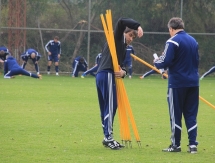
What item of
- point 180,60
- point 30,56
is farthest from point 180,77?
point 30,56

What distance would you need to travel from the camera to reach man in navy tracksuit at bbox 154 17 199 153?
8.52 m

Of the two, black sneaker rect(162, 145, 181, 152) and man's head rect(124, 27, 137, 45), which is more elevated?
man's head rect(124, 27, 137, 45)

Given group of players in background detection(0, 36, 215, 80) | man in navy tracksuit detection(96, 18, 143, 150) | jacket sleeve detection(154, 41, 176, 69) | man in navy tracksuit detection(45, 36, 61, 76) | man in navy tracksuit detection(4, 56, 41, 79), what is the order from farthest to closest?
man in navy tracksuit detection(45, 36, 61, 76)
group of players in background detection(0, 36, 215, 80)
man in navy tracksuit detection(4, 56, 41, 79)
man in navy tracksuit detection(96, 18, 143, 150)
jacket sleeve detection(154, 41, 176, 69)

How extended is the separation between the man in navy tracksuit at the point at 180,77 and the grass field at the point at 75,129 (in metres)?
0.36

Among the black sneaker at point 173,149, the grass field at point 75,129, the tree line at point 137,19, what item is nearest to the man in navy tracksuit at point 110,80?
the grass field at point 75,129

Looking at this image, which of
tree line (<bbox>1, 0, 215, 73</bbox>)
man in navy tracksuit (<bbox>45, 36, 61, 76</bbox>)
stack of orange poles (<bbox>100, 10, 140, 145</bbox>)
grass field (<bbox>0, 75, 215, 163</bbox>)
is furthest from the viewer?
tree line (<bbox>1, 0, 215, 73</bbox>)

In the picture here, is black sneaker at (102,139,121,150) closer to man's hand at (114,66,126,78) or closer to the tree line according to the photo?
man's hand at (114,66,126,78)

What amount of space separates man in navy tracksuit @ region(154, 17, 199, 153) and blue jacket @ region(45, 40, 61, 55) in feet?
67.1

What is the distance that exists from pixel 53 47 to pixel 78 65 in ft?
5.52

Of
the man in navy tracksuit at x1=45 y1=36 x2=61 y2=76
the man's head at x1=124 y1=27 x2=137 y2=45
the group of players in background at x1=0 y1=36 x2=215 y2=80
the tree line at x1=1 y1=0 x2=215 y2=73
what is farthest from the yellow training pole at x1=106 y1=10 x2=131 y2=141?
the tree line at x1=1 y1=0 x2=215 y2=73

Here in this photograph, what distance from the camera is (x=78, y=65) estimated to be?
92.4 ft

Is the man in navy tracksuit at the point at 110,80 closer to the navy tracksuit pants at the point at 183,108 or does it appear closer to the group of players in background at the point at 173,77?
the group of players in background at the point at 173,77

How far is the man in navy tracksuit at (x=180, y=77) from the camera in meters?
8.52

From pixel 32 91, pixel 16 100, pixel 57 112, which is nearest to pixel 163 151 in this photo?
pixel 57 112
